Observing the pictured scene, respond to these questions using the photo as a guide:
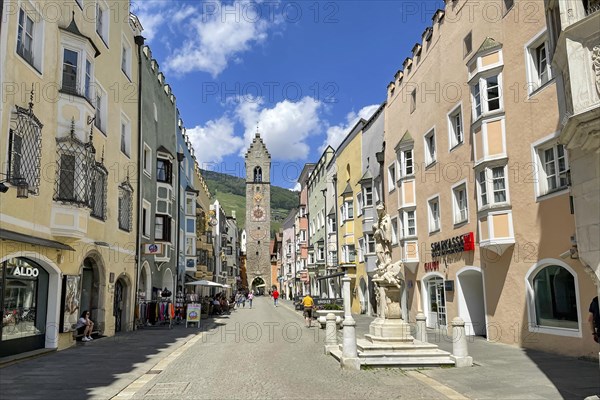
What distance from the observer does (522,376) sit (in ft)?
36.4

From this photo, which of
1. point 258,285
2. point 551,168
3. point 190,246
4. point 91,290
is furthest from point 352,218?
point 258,285

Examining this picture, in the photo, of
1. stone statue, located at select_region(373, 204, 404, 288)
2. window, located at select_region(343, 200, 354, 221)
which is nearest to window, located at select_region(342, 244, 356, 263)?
window, located at select_region(343, 200, 354, 221)

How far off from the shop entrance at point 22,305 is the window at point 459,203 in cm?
1528

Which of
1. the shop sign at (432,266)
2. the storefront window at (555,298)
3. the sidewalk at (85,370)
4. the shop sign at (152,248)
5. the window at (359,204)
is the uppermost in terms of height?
the window at (359,204)

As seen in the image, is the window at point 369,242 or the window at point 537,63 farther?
the window at point 369,242

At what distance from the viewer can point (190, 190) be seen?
40969 millimetres

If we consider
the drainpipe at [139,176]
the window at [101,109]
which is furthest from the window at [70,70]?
the drainpipe at [139,176]

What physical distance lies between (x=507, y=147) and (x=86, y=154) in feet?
45.9

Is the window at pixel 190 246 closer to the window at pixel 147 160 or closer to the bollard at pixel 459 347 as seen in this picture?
the window at pixel 147 160

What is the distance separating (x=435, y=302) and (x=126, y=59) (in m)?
18.5

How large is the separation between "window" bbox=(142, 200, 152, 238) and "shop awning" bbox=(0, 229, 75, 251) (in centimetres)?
1091

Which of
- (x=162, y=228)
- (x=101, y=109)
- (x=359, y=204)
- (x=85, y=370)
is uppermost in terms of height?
(x=101, y=109)

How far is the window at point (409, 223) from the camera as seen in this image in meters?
26.2

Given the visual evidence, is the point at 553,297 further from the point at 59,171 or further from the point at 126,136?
the point at 126,136
